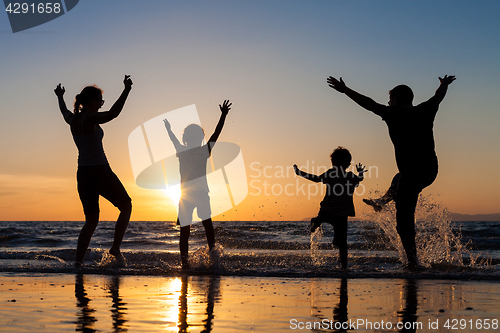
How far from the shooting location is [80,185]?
16.6ft

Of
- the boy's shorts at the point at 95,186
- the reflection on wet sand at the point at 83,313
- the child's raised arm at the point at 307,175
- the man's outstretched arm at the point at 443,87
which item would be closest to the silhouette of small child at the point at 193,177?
the boy's shorts at the point at 95,186

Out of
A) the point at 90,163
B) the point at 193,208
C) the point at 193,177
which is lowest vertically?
the point at 193,208

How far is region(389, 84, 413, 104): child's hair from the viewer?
15.9 feet

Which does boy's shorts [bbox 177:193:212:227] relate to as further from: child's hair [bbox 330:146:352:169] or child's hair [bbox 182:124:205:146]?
child's hair [bbox 330:146:352:169]

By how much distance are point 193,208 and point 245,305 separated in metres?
2.63

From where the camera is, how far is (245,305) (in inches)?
122

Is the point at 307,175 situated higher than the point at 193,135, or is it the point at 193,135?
the point at 193,135

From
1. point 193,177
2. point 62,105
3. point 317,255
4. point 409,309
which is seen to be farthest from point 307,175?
point 317,255

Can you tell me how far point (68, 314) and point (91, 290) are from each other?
102 cm

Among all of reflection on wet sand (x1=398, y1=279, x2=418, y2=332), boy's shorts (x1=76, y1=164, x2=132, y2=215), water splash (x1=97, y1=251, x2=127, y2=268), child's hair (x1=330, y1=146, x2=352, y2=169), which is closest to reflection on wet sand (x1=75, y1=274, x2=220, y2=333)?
water splash (x1=97, y1=251, x2=127, y2=268)

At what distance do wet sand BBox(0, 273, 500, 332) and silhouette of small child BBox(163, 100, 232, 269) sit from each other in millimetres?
1120

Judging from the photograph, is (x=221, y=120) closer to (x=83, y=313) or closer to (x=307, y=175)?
(x=307, y=175)

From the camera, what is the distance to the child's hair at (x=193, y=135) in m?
5.72

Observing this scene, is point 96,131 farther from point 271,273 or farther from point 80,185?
point 271,273
